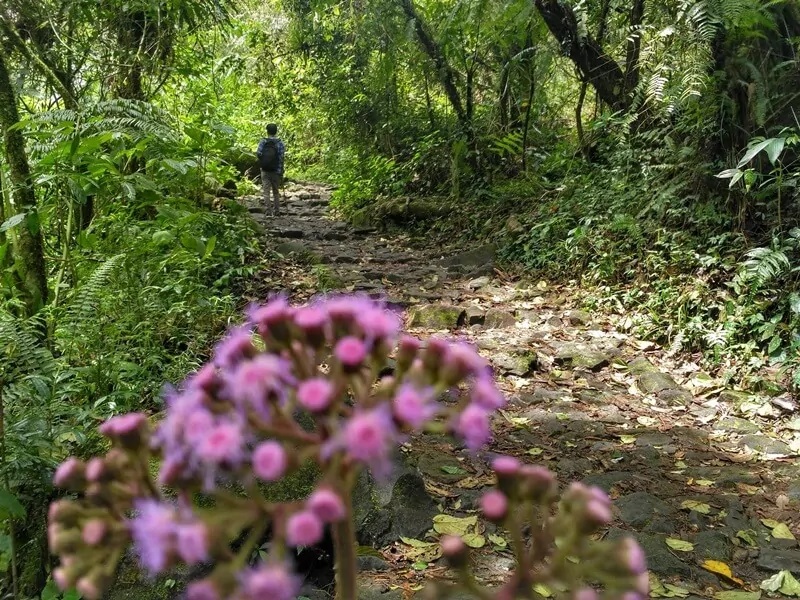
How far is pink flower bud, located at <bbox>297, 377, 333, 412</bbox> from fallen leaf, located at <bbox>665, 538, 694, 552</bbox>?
2840 millimetres

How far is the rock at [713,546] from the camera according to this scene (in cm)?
292

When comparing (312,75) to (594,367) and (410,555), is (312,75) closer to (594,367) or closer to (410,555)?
(594,367)

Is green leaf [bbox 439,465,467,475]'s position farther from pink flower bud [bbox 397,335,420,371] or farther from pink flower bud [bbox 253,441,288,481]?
pink flower bud [bbox 253,441,288,481]

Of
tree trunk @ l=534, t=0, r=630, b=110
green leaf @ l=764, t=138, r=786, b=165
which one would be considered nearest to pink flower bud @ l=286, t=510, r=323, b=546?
green leaf @ l=764, t=138, r=786, b=165

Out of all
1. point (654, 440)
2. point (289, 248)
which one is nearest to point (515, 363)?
point (654, 440)

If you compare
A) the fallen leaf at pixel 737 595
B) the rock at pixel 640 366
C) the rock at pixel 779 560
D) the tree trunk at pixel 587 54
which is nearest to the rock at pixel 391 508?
the fallen leaf at pixel 737 595

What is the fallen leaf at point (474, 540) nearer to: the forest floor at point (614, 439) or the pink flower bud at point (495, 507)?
the forest floor at point (614, 439)

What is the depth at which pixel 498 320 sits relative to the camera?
6531mm

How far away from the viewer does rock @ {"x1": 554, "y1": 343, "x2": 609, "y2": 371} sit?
5449 millimetres

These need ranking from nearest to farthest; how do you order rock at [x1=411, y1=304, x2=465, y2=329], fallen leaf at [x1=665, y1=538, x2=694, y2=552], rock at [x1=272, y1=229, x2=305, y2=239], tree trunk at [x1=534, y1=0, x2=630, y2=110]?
fallen leaf at [x1=665, y1=538, x2=694, y2=552] → rock at [x1=411, y1=304, x2=465, y2=329] → tree trunk at [x1=534, y1=0, x2=630, y2=110] → rock at [x1=272, y1=229, x2=305, y2=239]

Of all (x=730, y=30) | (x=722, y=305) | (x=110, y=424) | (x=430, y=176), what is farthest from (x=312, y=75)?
(x=110, y=424)

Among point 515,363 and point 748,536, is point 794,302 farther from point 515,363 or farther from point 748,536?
point 748,536

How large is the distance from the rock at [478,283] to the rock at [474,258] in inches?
26.2

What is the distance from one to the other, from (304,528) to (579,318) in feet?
20.2
